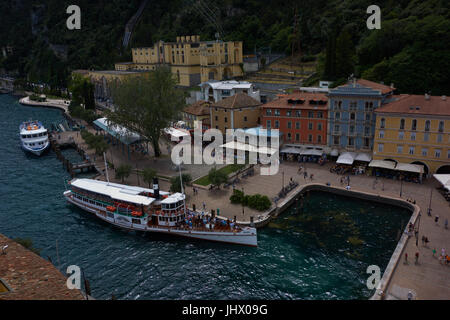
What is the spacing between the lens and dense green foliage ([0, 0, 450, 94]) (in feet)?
220

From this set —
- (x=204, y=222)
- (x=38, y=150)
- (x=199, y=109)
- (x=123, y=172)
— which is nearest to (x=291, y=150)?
(x=199, y=109)

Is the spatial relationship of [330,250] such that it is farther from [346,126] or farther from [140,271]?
[346,126]

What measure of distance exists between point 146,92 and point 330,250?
39.2 meters

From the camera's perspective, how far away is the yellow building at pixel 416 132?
4941 cm

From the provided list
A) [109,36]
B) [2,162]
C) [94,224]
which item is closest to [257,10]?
[109,36]

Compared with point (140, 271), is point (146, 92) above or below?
above

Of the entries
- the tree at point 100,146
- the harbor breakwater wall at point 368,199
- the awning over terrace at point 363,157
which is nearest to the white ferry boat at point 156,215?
the harbor breakwater wall at point 368,199

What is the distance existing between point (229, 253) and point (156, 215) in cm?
964

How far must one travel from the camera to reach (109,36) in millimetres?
191375

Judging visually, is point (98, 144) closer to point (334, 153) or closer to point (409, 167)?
point (334, 153)

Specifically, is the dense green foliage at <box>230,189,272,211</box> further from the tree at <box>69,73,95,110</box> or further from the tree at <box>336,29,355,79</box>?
the tree at <box>69,73,95,110</box>

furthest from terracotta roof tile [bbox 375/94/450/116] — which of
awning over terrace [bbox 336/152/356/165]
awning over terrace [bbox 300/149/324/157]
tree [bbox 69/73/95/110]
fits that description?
tree [bbox 69/73/95/110]

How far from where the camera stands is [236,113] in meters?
68.6

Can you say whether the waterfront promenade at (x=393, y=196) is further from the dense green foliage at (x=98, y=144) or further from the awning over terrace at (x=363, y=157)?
the awning over terrace at (x=363, y=157)
